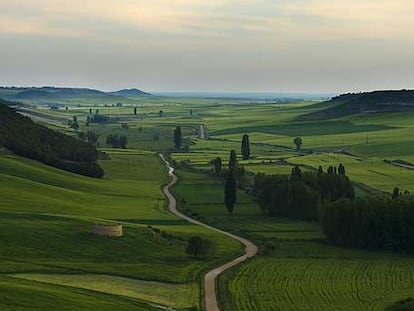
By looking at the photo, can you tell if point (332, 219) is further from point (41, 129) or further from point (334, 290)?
point (41, 129)

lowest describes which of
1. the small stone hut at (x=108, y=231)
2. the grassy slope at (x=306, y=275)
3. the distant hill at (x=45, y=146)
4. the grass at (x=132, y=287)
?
the grassy slope at (x=306, y=275)

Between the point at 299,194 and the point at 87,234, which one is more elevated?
the point at 299,194

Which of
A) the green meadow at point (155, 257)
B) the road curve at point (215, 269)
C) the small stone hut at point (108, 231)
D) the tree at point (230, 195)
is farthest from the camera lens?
the tree at point (230, 195)

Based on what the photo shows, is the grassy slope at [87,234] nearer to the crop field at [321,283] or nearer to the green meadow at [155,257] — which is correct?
the green meadow at [155,257]

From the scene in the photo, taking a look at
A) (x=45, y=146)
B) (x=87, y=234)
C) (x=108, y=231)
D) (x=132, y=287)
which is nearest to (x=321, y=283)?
(x=132, y=287)

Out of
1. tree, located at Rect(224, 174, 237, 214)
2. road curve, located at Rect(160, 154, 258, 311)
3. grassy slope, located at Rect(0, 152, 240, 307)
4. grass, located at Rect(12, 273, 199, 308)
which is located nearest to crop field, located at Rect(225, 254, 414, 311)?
road curve, located at Rect(160, 154, 258, 311)

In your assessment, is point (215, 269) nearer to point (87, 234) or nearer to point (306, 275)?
point (306, 275)

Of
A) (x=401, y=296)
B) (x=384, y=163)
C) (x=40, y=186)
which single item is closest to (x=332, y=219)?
(x=401, y=296)

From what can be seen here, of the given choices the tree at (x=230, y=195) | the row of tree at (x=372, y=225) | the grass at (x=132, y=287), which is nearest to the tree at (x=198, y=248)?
the grass at (x=132, y=287)
